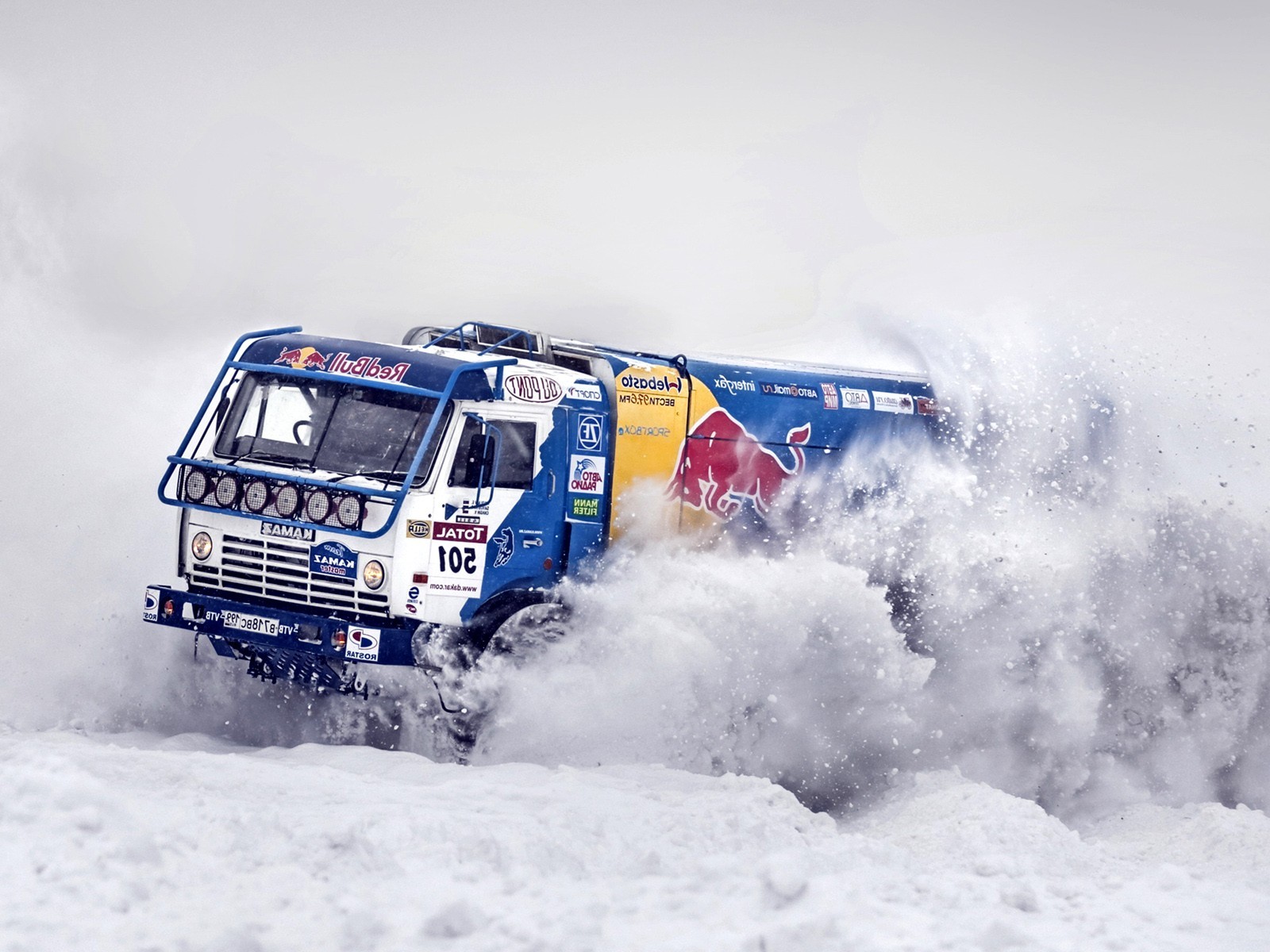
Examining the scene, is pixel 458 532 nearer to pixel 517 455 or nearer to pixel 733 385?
pixel 517 455

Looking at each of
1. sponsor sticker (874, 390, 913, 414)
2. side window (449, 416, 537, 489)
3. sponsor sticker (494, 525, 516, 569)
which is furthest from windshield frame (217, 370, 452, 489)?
sponsor sticker (874, 390, 913, 414)

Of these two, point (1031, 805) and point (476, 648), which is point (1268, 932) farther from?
point (476, 648)

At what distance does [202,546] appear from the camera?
8406 mm

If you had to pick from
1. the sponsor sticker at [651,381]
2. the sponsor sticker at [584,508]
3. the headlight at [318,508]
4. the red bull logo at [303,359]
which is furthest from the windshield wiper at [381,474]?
the sponsor sticker at [651,381]

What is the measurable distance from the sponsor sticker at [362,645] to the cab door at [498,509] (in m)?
0.56

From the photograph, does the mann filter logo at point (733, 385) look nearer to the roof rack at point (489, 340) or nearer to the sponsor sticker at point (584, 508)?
the roof rack at point (489, 340)

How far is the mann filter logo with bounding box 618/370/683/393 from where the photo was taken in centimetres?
967

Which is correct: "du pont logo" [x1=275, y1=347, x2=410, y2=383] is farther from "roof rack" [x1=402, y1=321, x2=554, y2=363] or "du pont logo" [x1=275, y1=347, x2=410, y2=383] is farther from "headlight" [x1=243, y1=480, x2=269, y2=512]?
"roof rack" [x1=402, y1=321, x2=554, y2=363]

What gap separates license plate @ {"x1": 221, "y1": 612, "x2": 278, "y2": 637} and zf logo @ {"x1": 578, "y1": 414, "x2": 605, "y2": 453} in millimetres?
2645

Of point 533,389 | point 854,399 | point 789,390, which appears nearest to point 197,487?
point 533,389

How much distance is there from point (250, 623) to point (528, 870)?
3573 mm

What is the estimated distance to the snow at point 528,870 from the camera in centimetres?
470

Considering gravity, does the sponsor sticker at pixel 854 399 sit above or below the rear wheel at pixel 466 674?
above

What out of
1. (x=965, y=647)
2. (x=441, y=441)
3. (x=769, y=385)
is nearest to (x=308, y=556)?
(x=441, y=441)
